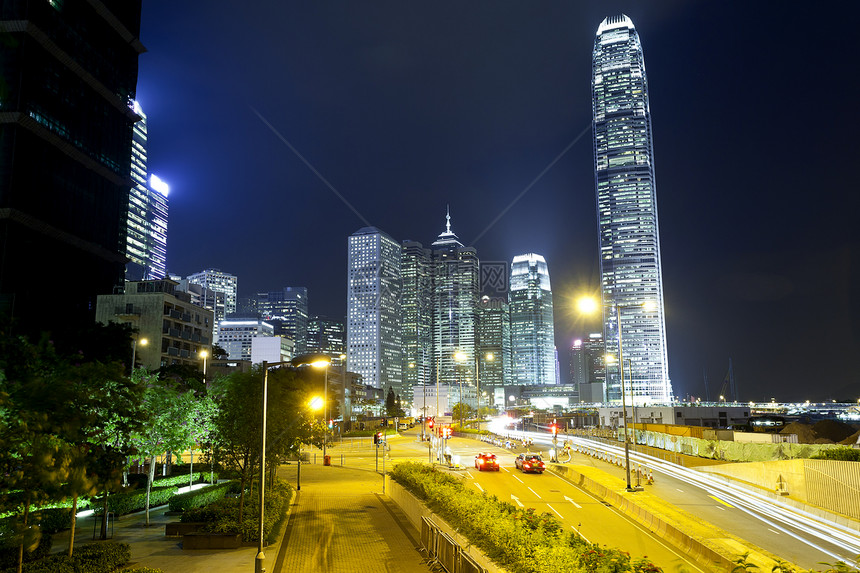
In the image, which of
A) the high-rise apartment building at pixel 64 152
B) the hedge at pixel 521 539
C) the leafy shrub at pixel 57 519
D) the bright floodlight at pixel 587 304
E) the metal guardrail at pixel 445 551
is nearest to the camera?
the hedge at pixel 521 539

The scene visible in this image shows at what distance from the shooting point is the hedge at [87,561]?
707 inches

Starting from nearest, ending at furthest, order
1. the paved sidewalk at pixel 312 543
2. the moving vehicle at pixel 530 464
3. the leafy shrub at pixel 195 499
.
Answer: the paved sidewalk at pixel 312 543, the leafy shrub at pixel 195 499, the moving vehicle at pixel 530 464

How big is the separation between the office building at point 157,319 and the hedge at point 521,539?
237ft

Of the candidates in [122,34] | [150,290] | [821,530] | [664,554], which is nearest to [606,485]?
[821,530]

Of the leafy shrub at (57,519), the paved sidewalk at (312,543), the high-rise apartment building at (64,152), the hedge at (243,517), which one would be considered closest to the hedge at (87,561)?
the paved sidewalk at (312,543)

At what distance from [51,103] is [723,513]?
324ft

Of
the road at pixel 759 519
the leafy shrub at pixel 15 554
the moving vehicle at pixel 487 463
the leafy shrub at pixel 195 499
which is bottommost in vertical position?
the road at pixel 759 519

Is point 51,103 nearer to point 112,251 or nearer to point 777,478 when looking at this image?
point 112,251

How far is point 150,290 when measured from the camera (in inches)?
3856

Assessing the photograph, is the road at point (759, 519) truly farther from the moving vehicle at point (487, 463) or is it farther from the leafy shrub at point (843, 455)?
the moving vehicle at point (487, 463)

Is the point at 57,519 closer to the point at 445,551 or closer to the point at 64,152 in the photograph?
the point at 445,551

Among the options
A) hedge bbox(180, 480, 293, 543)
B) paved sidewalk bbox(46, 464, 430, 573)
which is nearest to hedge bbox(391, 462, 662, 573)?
paved sidewalk bbox(46, 464, 430, 573)

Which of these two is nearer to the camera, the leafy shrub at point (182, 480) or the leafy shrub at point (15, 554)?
the leafy shrub at point (15, 554)

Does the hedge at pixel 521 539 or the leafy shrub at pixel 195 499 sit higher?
the hedge at pixel 521 539
